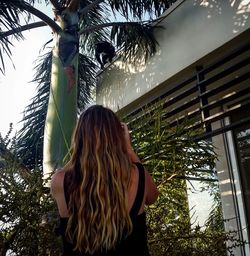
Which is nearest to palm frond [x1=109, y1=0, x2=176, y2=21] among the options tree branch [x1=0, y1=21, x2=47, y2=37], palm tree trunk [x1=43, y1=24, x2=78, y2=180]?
tree branch [x1=0, y1=21, x2=47, y2=37]

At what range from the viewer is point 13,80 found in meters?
6.10

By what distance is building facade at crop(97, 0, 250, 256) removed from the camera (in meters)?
4.50

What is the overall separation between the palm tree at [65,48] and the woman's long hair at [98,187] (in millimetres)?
1093

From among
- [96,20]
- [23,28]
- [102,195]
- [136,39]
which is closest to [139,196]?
[102,195]

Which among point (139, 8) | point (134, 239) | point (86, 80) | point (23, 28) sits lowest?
point (134, 239)

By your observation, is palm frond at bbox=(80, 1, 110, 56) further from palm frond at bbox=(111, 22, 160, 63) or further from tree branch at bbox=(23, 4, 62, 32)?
tree branch at bbox=(23, 4, 62, 32)

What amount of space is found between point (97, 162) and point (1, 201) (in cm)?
63

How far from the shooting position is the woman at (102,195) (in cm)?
170

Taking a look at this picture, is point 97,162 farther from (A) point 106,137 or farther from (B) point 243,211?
(B) point 243,211

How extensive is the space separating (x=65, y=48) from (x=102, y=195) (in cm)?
274

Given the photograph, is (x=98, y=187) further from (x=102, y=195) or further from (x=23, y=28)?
(x=23, y=28)

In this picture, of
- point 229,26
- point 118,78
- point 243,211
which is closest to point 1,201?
point 229,26

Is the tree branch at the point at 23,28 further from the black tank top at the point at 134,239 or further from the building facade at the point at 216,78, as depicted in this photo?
the black tank top at the point at 134,239

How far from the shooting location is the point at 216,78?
15.9 ft
